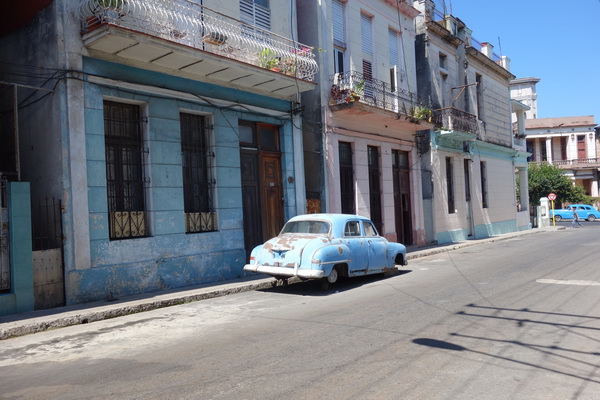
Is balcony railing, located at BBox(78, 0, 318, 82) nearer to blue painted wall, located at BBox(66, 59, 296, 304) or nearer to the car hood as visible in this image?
blue painted wall, located at BBox(66, 59, 296, 304)

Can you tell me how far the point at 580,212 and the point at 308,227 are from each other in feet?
135

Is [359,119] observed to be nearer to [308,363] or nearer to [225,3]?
[225,3]

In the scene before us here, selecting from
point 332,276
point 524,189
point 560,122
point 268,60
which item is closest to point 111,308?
point 332,276

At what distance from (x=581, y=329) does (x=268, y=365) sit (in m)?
4.16

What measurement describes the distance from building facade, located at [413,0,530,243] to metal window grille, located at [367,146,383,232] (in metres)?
3.70

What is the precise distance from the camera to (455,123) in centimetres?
2311

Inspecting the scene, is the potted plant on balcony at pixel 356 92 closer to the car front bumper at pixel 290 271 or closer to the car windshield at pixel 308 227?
the car windshield at pixel 308 227

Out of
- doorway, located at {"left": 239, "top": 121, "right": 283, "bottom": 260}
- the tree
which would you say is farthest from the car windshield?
the tree

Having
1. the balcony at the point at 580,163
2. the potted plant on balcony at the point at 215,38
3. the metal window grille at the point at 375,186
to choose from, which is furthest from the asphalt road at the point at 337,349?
the balcony at the point at 580,163

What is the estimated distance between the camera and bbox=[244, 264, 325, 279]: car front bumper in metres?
9.27

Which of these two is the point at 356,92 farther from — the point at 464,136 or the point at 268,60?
the point at 464,136

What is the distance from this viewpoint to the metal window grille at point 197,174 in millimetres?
11875

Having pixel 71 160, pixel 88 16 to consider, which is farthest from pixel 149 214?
pixel 88 16

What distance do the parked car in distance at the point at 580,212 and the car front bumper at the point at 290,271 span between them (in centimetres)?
4067
